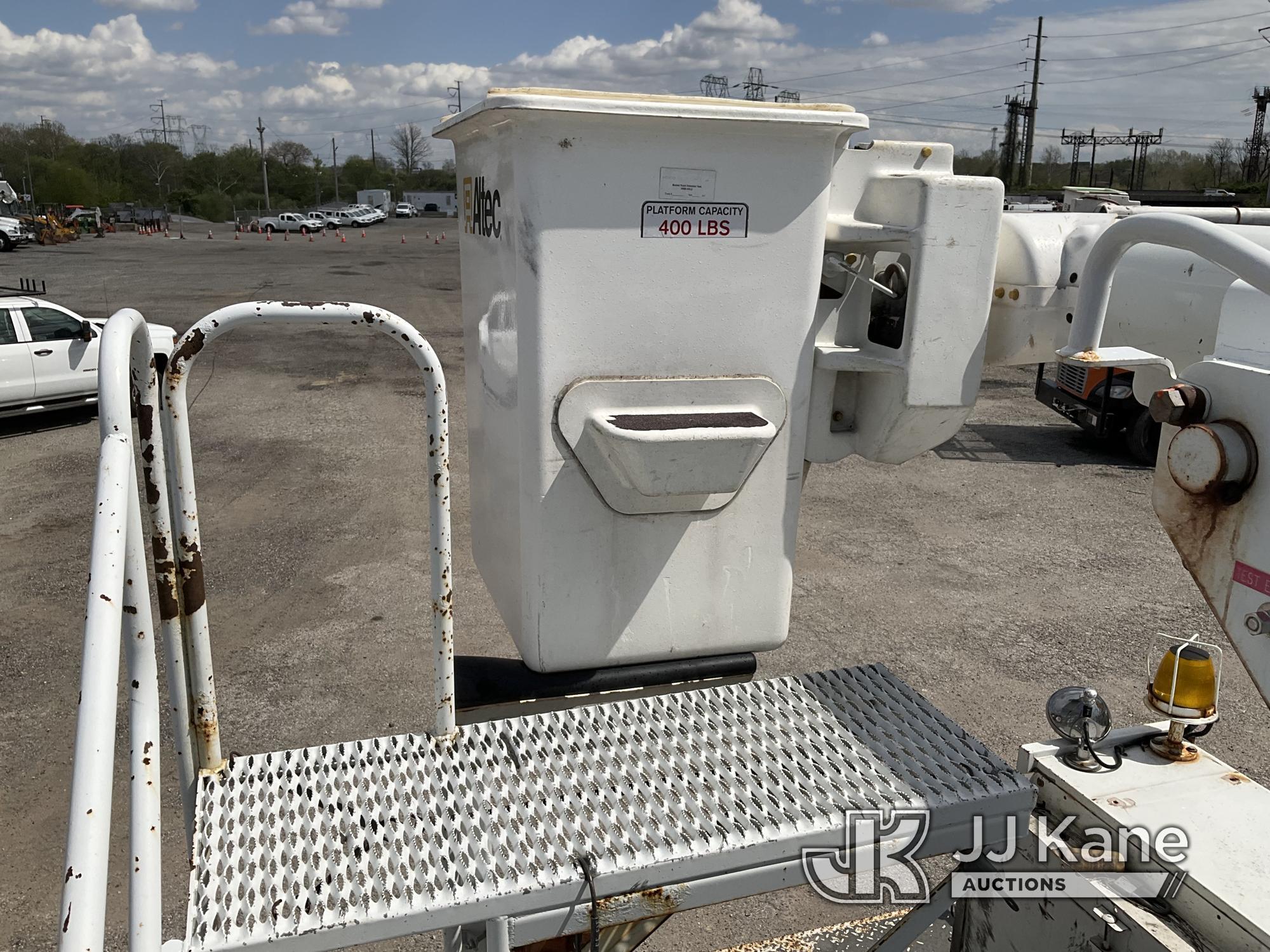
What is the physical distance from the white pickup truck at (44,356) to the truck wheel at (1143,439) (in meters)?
10.2

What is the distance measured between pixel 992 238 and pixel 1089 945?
5.55 feet

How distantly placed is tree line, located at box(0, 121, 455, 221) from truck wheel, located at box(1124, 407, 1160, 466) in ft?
225

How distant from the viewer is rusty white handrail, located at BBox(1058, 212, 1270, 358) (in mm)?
1718

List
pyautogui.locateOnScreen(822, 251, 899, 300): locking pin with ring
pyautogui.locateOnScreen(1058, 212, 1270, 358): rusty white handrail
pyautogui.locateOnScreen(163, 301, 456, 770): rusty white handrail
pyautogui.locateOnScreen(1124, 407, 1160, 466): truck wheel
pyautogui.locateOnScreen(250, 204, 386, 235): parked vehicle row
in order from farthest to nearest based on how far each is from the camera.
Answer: pyautogui.locateOnScreen(250, 204, 386, 235): parked vehicle row < pyautogui.locateOnScreen(1124, 407, 1160, 466): truck wheel < pyautogui.locateOnScreen(822, 251, 899, 300): locking pin with ring < pyautogui.locateOnScreen(163, 301, 456, 770): rusty white handrail < pyautogui.locateOnScreen(1058, 212, 1270, 358): rusty white handrail

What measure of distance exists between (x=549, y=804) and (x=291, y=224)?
5541 cm

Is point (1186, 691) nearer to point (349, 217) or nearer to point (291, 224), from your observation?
point (291, 224)

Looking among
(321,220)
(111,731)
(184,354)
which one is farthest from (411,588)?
A: (321,220)

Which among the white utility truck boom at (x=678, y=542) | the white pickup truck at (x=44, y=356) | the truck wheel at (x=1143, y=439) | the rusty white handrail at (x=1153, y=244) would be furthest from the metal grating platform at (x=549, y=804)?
the white pickup truck at (x=44, y=356)

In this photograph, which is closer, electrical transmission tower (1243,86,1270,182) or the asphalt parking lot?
the asphalt parking lot

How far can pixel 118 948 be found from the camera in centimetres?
355

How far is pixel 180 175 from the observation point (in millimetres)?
84750

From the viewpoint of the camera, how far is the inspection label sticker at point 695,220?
231 centimetres
